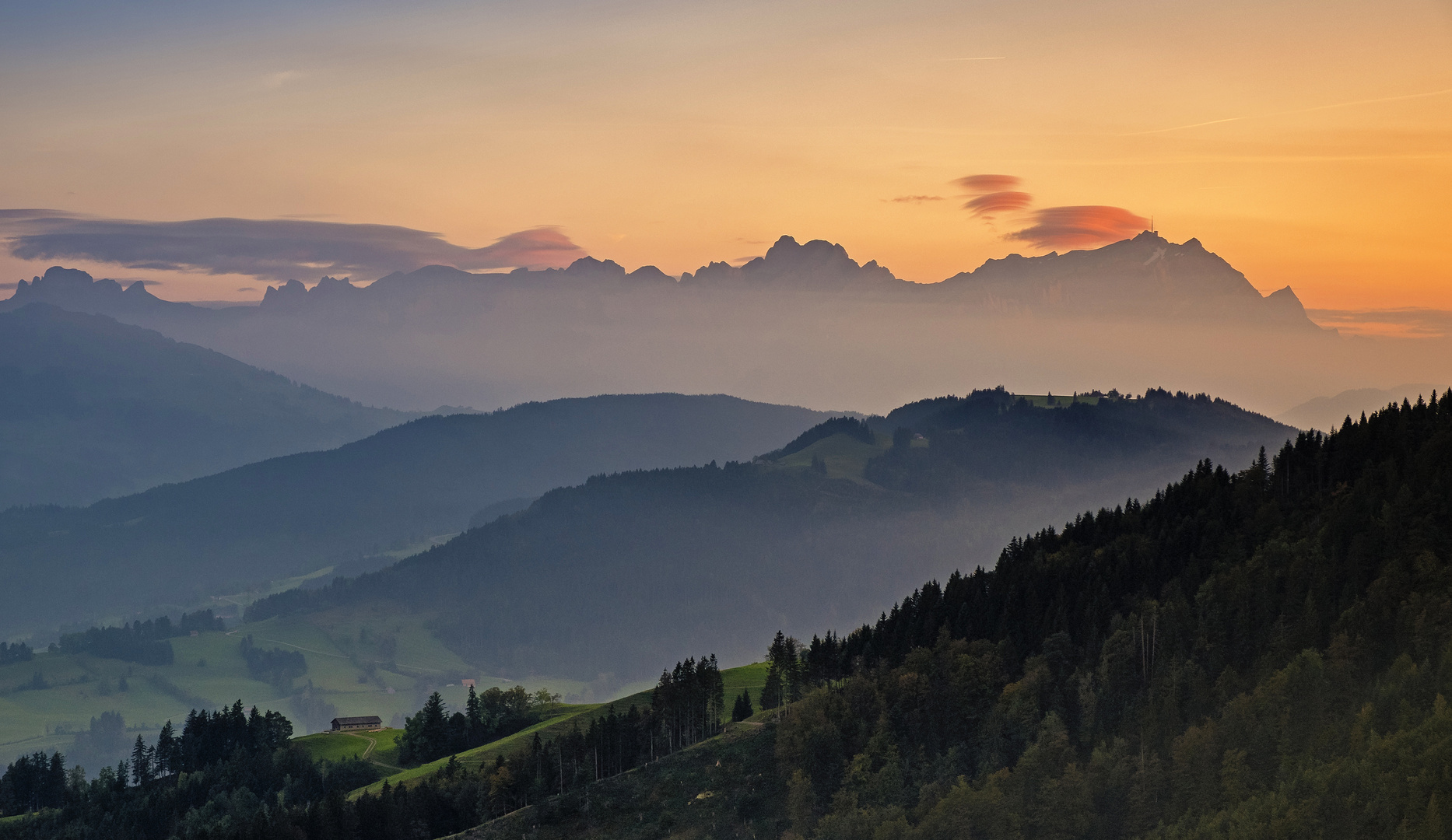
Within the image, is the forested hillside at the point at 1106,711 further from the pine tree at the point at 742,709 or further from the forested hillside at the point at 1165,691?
the pine tree at the point at 742,709

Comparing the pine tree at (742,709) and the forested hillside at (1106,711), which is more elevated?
the forested hillside at (1106,711)

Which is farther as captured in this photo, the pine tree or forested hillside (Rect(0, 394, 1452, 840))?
the pine tree

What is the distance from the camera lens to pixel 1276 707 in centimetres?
12738

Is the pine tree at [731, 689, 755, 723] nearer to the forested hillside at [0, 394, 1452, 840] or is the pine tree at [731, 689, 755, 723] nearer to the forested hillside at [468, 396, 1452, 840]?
the forested hillside at [0, 394, 1452, 840]

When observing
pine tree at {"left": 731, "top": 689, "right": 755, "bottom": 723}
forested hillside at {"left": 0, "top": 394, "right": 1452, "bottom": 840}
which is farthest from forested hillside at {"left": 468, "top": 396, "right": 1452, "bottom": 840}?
pine tree at {"left": 731, "top": 689, "right": 755, "bottom": 723}

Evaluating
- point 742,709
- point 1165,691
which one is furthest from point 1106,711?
point 742,709

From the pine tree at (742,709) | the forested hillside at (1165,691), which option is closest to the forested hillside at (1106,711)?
the forested hillside at (1165,691)

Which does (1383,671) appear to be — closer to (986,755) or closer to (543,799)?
(986,755)

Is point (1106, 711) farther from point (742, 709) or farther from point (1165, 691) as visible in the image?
point (742, 709)

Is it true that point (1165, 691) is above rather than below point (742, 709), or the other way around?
above

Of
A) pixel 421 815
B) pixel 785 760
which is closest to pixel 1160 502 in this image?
pixel 785 760

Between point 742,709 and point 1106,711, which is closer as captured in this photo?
point 1106,711

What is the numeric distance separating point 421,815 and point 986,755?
71.2m

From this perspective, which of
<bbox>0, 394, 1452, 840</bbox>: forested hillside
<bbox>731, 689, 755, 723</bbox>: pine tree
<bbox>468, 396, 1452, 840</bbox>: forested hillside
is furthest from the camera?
<bbox>731, 689, 755, 723</bbox>: pine tree
